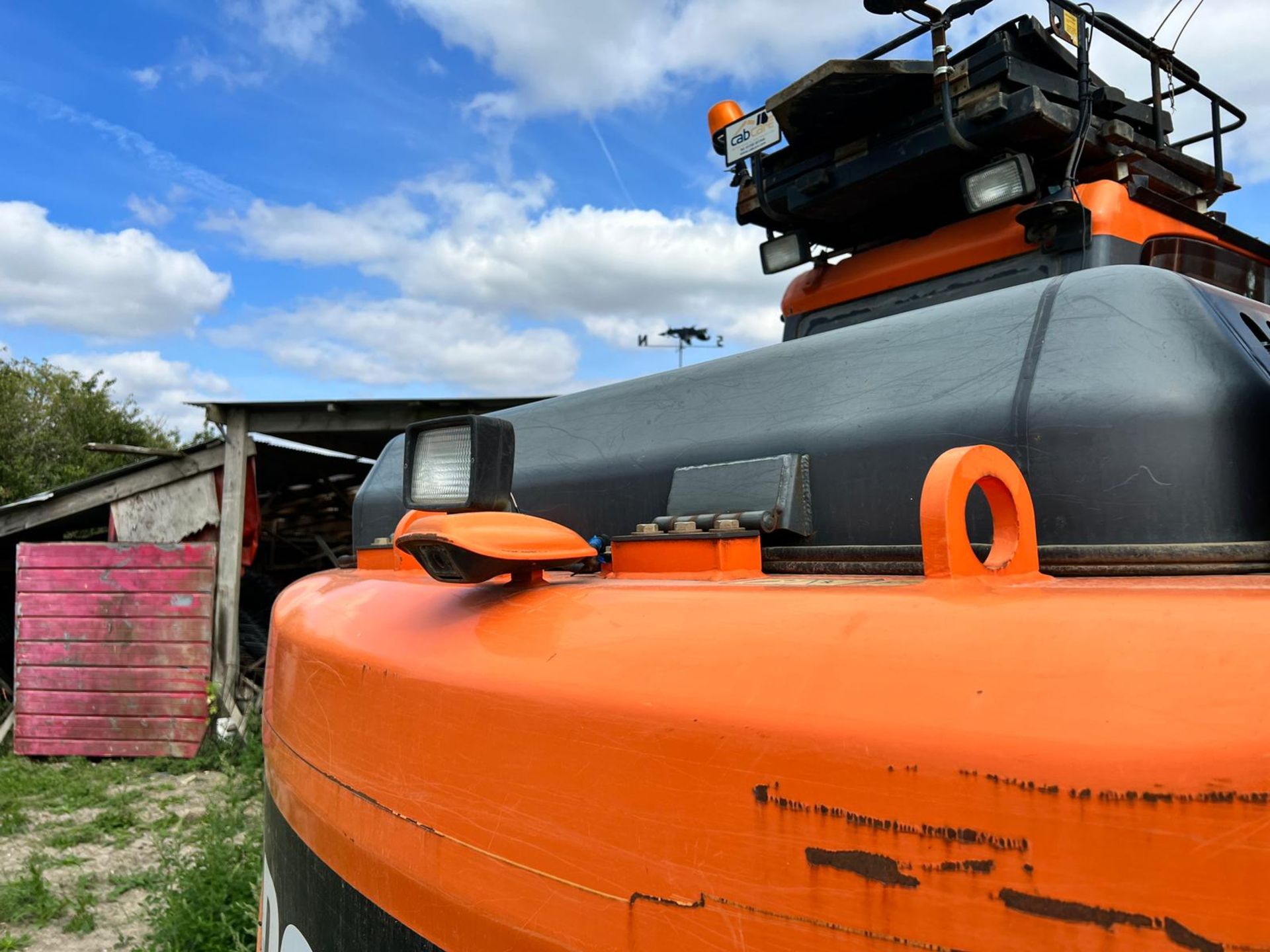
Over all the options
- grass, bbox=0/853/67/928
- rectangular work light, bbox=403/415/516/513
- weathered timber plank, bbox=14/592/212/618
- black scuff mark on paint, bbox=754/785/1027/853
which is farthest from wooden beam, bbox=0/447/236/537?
black scuff mark on paint, bbox=754/785/1027/853

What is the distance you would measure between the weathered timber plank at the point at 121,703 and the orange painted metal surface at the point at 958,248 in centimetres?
852

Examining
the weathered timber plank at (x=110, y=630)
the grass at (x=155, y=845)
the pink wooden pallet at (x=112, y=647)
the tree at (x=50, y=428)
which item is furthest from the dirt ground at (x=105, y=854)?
the tree at (x=50, y=428)

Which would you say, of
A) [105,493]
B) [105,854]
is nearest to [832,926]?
[105,854]

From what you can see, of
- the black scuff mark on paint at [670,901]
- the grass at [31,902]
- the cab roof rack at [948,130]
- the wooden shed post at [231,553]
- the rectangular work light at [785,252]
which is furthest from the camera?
the wooden shed post at [231,553]

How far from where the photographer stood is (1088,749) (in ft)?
2.49

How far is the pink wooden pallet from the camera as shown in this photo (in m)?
9.45

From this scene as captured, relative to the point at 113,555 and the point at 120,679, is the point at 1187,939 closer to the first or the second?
the point at 120,679

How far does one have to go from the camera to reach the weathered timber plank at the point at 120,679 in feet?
31.2

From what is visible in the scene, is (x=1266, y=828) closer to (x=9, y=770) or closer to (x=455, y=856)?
(x=455, y=856)

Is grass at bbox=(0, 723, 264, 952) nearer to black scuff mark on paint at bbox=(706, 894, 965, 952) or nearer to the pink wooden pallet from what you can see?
the pink wooden pallet

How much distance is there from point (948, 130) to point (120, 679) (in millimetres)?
9622

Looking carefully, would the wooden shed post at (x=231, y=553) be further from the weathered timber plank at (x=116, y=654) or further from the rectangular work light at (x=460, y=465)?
the rectangular work light at (x=460, y=465)

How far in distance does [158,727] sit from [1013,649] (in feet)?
33.4

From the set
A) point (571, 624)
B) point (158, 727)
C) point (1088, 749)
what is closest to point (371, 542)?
point (571, 624)
